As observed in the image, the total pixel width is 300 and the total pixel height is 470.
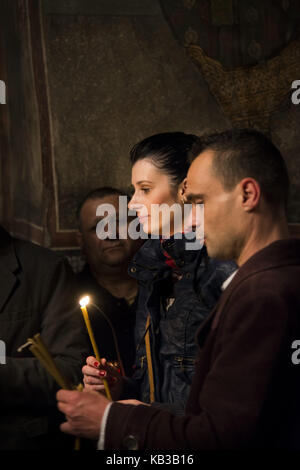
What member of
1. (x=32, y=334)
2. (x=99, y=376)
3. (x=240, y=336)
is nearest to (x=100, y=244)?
(x=32, y=334)

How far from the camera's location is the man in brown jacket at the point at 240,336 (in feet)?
5.46

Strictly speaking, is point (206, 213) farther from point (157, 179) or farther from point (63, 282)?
point (63, 282)

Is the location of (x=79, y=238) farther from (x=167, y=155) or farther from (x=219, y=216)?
(x=219, y=216)

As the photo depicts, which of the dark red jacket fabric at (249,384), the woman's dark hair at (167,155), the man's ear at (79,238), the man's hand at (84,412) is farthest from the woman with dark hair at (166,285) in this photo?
the man's ear at (79,238)

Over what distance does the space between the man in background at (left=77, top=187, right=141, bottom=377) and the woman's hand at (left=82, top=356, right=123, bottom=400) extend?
94cm

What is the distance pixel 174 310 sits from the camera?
8.56 feet

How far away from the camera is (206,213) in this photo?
203cm

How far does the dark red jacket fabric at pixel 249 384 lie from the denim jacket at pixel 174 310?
0.60 metres

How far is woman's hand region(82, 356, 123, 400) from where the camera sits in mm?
2400

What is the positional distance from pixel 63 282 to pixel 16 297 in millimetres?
242

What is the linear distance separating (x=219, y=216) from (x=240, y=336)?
18.0 inches

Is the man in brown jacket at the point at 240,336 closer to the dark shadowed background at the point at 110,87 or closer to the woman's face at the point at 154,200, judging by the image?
the woman's face at the point at 154,200

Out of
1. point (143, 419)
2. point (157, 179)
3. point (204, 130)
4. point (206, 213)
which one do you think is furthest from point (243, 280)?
point (204, 130)

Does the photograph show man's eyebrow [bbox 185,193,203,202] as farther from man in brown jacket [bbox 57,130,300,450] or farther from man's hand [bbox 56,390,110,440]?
man's hand [bbox 56,390,110,440]
